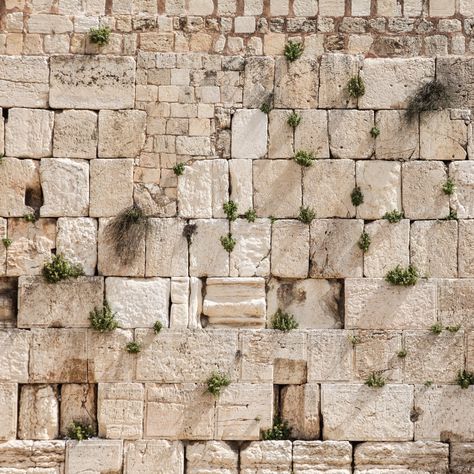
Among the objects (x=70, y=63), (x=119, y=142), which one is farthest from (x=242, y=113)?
(x=70, y=63)

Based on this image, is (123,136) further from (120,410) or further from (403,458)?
(403,458)

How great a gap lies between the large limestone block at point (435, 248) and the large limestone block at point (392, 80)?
1.34 m

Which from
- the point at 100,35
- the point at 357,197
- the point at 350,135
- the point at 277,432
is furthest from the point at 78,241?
the point at 350,135

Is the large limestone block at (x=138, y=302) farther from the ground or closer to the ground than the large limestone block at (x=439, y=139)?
closer to the ground

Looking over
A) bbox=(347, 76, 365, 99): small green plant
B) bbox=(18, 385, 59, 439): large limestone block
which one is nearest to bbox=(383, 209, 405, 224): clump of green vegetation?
bbox=(347, 76, 365, 99): small green plant

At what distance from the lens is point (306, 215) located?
8039 mm

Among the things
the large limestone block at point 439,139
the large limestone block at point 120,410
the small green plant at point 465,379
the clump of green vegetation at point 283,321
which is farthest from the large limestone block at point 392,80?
the large limestone block at point 120,410

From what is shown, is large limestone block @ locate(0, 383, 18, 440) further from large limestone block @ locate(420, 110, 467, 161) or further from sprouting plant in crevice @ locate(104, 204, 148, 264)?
large limestone block @ locate(420, 110, 467, 161)

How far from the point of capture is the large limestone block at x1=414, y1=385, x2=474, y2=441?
7887mm

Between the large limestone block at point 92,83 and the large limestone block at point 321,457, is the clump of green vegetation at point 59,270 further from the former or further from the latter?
the large limestone block at point 321,457

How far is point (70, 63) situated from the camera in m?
8.21

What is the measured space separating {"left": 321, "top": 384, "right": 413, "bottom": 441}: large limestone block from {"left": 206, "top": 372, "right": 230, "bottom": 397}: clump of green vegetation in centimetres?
100

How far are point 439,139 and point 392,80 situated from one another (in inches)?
31.8

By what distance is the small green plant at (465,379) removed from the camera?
7867 millimetres
